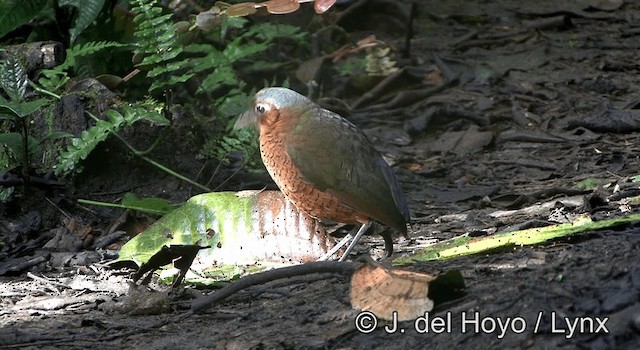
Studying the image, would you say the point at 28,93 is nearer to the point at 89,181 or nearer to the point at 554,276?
the point at 89,181

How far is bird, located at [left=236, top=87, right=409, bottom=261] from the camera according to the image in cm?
427

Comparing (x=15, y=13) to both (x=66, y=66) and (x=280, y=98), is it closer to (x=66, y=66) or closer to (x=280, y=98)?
(x=66, y=66)

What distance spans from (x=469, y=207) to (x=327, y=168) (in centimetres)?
128

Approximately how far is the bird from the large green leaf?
135 mm

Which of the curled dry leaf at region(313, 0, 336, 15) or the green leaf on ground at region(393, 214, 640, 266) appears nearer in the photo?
the green leaf on ground at region(393, 214, 640, 266)

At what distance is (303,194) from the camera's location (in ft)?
14.2

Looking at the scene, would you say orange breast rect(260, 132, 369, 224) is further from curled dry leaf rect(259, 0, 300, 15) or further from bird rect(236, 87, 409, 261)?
curled dry leaf rect(259, 0, 300, 15)

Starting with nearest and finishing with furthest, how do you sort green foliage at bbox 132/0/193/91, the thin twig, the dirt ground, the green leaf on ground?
the dirt ground < the thin twig < the green leaf on ground < green foliage at bbox 132/0/193/91

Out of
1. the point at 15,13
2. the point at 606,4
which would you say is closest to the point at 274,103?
the point at 15,13

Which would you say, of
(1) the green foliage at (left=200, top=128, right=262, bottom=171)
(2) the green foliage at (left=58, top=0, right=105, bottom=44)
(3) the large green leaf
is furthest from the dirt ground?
(2) the green foliage at (left=58, top=0, right=105, bottom=44)

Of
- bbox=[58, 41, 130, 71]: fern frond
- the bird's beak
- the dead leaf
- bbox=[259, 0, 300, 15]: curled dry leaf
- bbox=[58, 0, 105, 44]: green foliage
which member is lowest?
the dead leaf

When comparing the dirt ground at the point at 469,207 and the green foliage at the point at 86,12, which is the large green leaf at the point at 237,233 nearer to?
the dirt ground at the point at 469,207

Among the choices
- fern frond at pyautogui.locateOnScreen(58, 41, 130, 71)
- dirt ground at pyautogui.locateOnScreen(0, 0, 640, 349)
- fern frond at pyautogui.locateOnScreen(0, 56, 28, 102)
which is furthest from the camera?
fern frond at pyautogui.locateOnScreen(58, 41, 130, 71)

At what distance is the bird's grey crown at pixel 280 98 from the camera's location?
4496 mm
